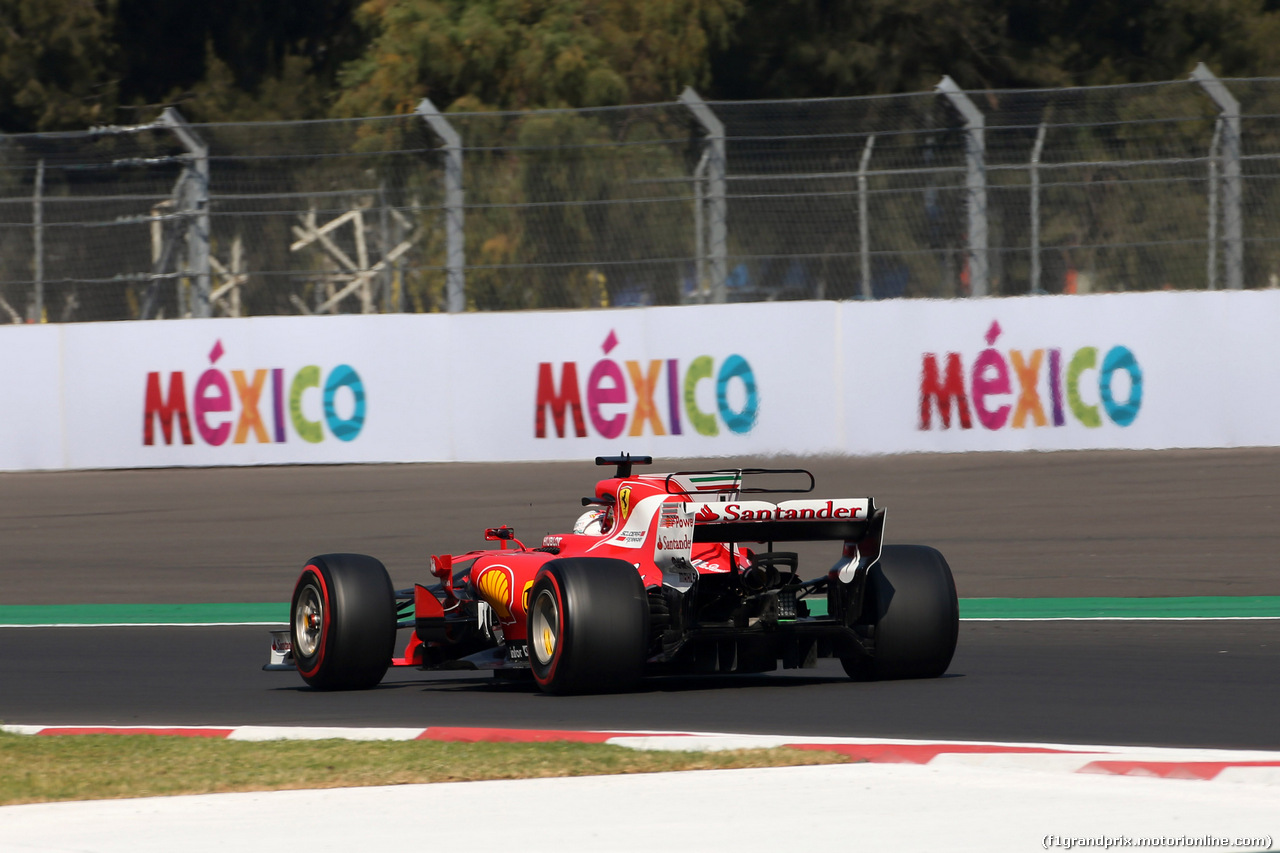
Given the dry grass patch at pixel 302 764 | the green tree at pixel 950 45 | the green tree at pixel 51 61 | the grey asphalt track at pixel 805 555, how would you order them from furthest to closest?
the green tree at pixel 51 61 → the green tree at pixel 950 45 → the grey asphalt track at pixel 805 555 → the dry grass patch at pixel 302 764

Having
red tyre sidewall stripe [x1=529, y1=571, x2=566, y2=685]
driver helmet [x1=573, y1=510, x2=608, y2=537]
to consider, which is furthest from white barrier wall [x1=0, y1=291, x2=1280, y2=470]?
red tyre sidewall stripe [x1=529, y1=571, x2=566, y2=685]

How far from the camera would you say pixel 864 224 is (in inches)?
742

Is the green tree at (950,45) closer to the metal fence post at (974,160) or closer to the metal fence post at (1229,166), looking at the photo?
the metal fence post at (974,160)

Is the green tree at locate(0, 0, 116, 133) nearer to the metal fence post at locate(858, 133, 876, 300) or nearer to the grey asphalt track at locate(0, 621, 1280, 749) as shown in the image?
the metal fence post at locate(858, 133, 876, 300)

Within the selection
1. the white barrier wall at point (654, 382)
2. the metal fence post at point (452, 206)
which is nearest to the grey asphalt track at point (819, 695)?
the white barrier wall at point (654, 382)

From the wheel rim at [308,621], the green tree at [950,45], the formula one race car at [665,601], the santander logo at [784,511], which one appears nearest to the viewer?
the formula one race car at [665,601]

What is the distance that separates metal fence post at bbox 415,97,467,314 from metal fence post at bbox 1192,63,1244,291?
21.5 feet

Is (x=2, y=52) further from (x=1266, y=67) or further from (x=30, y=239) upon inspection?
(x=1266, y=67)

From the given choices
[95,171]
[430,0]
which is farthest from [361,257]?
[430,0]

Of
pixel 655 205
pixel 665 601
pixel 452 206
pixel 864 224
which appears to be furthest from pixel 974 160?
pixel 665 601

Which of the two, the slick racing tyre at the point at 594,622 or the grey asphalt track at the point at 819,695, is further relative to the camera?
the slick racing tyre at the point at 594,622

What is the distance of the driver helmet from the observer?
9705 millimetres

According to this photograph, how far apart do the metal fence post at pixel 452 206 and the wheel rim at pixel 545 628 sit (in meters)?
10.3

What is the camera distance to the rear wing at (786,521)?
8922 mm
